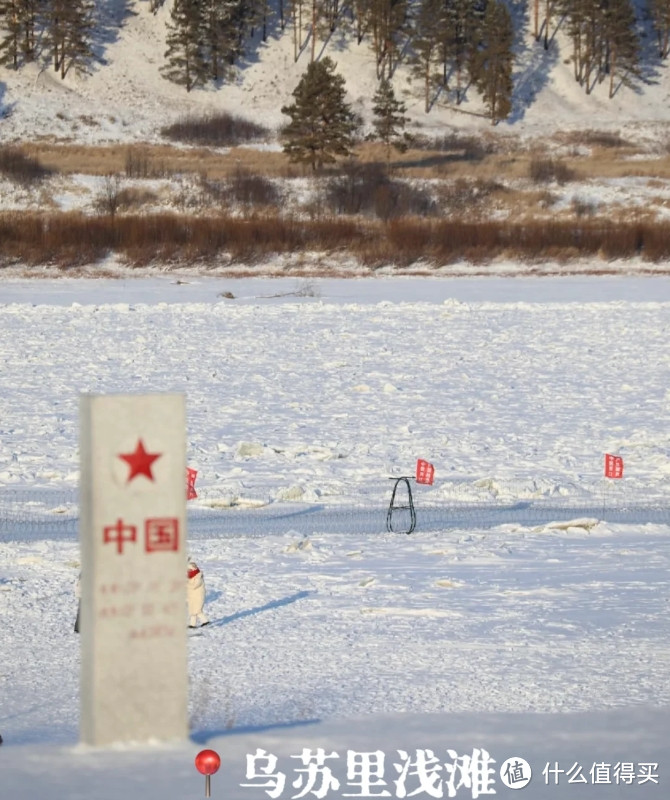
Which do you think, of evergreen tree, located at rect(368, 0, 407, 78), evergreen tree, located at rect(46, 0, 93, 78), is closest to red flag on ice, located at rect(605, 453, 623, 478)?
evergreen tree, located at rect(46, 0, 93, 78)

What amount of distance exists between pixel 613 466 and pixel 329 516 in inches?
108

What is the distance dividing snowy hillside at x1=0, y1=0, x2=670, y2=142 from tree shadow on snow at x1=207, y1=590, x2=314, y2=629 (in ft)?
163

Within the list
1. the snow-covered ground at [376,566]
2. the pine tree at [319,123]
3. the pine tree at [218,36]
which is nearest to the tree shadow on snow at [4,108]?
the pine tree at [218,36]

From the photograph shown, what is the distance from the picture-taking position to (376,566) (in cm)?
840

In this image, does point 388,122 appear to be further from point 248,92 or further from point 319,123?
point 248,92

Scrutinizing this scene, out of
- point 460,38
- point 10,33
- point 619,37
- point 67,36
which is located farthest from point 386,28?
point 10,33

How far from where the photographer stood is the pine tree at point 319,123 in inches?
1950

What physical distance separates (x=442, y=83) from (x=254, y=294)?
41.8m

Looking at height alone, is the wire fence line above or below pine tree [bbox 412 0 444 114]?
below

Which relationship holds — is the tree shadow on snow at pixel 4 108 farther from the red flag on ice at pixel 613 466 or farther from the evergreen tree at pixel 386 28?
the red flag on ice at pixel 613 466

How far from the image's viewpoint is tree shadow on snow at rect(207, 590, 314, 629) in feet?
23.1

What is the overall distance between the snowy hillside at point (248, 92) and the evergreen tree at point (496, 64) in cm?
94

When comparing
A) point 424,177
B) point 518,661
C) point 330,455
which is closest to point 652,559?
point 518,661

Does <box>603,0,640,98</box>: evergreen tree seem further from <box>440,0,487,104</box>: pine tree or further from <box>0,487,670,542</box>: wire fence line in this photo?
<box>0,487,670,542</box>: wire fence line
